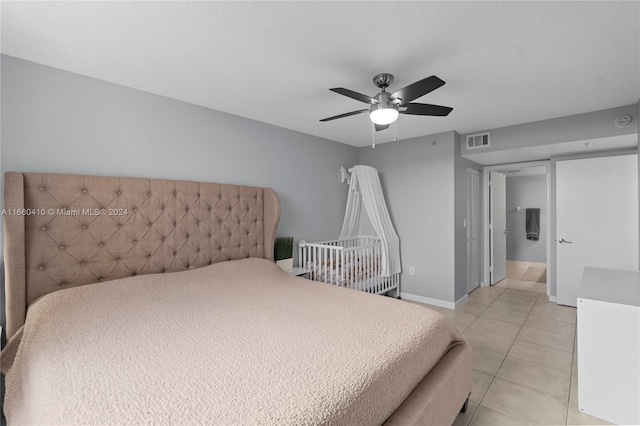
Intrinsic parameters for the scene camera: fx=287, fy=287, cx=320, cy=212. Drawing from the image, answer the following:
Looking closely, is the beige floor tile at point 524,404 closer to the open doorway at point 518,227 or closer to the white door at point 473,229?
the white door at point 473,229

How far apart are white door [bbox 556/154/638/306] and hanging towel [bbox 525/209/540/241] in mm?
2861

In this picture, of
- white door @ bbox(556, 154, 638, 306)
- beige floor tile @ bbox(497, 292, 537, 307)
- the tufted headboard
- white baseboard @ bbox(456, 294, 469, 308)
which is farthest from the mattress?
white door @ bbox(556, 154, 638, 306)

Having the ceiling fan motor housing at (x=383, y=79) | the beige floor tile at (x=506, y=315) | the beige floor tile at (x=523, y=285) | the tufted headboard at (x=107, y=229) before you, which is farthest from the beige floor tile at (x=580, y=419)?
the beige floor tile at (x=523, y=285)

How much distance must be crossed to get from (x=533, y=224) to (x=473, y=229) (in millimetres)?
2903

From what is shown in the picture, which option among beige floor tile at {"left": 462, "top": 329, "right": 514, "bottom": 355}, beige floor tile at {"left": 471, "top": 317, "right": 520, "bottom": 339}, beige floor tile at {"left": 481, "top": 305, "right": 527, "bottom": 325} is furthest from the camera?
beige floor tile at {"left": 481, "top": 305, "right": 527, "bottom": 325}

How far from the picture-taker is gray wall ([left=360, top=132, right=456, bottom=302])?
3666mm

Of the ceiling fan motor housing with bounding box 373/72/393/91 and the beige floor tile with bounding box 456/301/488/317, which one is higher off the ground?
the ceiling fan motor housing with bounding box 373/72/393/91

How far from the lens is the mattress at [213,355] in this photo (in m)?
0.91

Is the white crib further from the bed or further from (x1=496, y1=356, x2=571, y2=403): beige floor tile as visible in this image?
(x1=496, y1=356, x2=571, y2=403): beige floor tile

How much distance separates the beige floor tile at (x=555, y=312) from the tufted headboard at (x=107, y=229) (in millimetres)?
3486

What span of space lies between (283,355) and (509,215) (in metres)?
6.99

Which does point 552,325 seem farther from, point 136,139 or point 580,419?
point 136,139

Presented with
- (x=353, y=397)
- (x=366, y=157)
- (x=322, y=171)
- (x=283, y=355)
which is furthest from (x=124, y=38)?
(x=366, y=157)

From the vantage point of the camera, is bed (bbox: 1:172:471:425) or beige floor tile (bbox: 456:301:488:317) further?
beige floor tile (bbox: 456:301:488:317)
